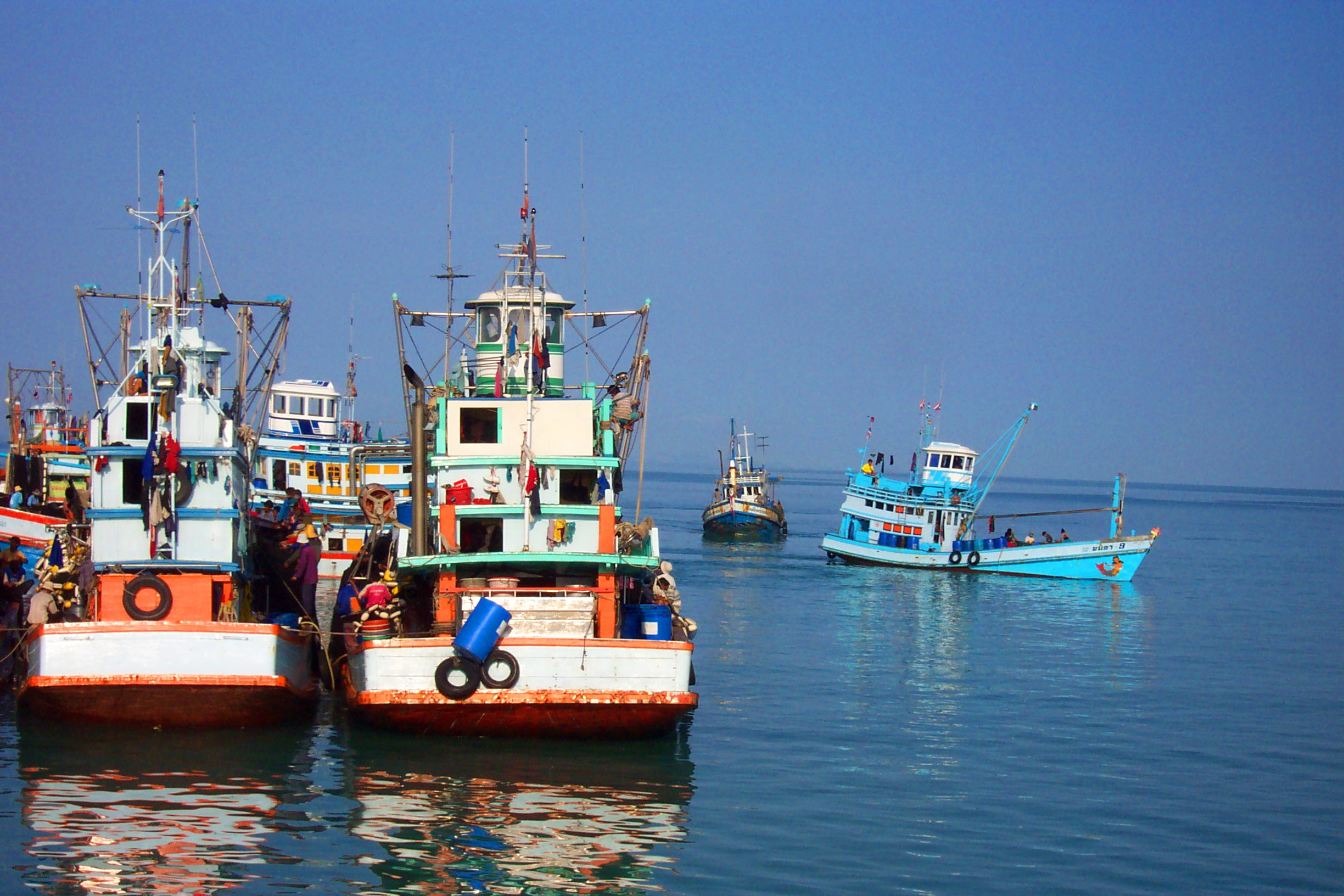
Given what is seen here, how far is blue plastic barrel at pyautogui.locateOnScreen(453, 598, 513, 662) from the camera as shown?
18.5 meters

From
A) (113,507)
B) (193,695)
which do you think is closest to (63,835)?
(193,695)

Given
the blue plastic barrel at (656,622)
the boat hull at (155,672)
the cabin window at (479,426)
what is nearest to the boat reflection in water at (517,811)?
the blue plastic barrel at (656,622)

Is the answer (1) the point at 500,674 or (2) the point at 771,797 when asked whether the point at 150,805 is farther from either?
(2) the point at 771,797

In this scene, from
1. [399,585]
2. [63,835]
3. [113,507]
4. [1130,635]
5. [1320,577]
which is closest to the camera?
[63,835]

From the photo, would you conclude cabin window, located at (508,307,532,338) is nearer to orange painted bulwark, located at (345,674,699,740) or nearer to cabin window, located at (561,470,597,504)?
cabin window, located at (561,470,597,504)

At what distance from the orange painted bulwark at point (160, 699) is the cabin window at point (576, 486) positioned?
5654 mm

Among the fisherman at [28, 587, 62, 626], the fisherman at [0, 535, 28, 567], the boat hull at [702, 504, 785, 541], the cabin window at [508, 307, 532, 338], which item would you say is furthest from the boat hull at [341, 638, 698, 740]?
the boat hull at [702, 504, 785, 541]

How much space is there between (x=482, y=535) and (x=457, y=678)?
330 cm

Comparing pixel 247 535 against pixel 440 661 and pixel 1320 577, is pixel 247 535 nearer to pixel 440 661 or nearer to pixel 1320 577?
pixel 440 661

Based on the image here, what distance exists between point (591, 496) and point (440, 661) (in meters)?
4.39

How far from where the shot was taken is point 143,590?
20203 millimetres

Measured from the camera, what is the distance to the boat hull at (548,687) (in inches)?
742

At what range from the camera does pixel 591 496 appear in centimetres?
2192

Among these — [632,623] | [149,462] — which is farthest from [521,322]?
[149,462]
